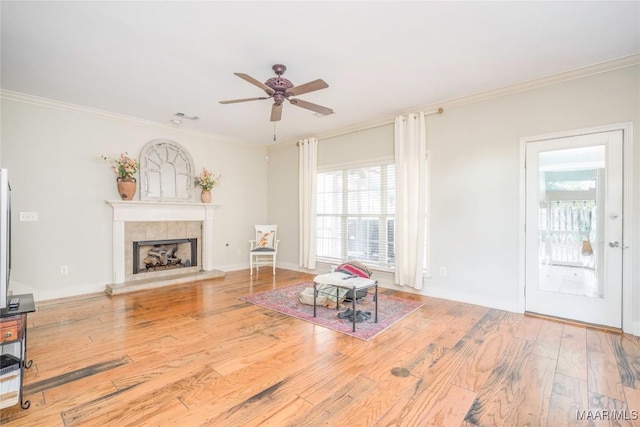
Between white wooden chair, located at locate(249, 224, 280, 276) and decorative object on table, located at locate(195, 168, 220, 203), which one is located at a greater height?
decorative object on table, located at locate(195, 168, 220, 203)

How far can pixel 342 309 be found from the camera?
3.76 meters

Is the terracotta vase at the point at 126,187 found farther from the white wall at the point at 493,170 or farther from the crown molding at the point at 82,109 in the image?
the white wall at the point at 493,170

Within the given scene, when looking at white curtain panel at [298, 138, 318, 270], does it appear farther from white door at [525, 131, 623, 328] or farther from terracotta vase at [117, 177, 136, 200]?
white door at [525, 131, 623, 328]

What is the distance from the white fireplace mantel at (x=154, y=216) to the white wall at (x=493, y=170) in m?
4.08

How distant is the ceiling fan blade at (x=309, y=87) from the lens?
274cm

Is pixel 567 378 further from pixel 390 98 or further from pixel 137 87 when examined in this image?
pixel 137 87

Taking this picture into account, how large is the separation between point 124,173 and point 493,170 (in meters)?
5.37

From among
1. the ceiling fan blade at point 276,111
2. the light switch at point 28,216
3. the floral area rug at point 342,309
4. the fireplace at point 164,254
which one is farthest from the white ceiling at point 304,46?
the floral area rug at point 342,309

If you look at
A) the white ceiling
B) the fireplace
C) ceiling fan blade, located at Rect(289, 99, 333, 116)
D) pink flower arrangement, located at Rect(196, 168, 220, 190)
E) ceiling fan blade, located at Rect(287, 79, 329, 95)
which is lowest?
the fireplace

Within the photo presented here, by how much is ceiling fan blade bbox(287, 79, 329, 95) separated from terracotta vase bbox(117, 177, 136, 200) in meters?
3.25

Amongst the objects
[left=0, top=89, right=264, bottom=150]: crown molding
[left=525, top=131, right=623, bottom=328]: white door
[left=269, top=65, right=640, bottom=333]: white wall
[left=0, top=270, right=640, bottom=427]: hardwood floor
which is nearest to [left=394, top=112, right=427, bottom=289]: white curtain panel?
[left=269, top=65, right=640, bottom=333]: white wall

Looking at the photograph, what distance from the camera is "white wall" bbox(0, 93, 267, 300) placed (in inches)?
156

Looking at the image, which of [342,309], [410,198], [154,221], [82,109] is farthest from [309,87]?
[154,221]

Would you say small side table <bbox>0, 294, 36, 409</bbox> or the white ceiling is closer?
small side table <bbox>0, 294, 36, 409</bbox>
